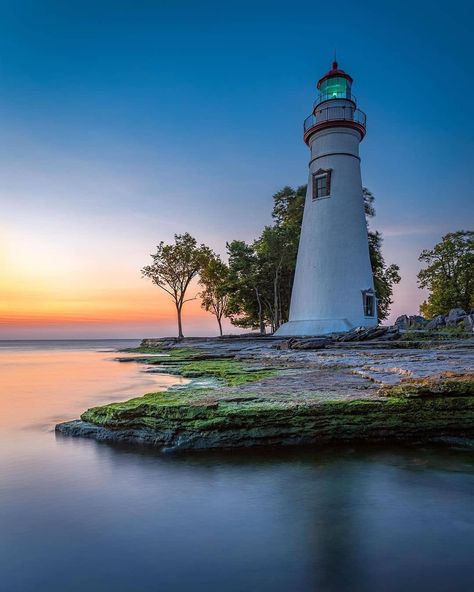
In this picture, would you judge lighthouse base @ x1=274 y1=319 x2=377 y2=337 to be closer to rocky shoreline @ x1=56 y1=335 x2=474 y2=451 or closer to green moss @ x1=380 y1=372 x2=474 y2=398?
rocky shoreline @ x1=56 y1=335 x2=474 y2=451

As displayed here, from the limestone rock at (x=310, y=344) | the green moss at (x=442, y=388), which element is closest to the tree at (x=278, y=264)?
the limestone rock at (x=310, y=344)

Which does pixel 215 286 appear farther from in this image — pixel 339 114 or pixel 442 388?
pixel 442 388

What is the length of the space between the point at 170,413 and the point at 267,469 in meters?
1.42

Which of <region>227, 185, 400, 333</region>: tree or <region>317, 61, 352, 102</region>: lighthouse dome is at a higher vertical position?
<region>317, 61, 352, 102</region>: lighthouse dome

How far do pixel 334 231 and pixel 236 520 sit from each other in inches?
723

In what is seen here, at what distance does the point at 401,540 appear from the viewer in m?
2.98

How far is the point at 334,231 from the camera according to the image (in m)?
20.3

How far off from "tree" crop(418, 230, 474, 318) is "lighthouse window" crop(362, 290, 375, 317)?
1842 cm

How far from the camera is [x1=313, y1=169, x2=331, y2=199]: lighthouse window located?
20891mm

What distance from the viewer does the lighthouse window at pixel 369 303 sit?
65.3 feet

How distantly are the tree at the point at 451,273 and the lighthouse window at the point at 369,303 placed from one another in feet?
60.4

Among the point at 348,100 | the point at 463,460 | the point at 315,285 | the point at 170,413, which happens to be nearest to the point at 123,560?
the point at 170,413

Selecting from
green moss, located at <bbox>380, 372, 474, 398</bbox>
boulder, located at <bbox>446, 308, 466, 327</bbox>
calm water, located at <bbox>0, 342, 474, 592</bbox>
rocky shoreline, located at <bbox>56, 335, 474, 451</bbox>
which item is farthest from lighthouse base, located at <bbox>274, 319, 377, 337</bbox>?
calm water, located at <bbox>0, 342, 474, 592</bbox>

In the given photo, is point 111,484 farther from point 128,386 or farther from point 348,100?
point 348,100
